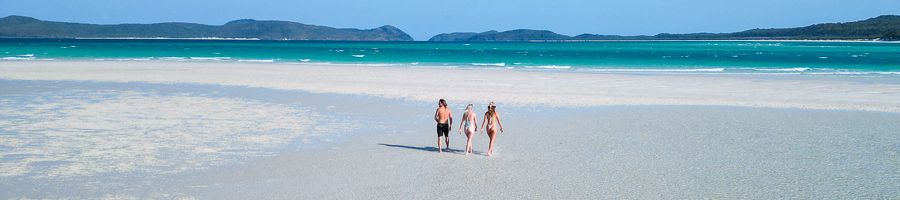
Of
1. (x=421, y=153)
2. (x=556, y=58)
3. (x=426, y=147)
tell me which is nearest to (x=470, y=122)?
(x=421, y=153)

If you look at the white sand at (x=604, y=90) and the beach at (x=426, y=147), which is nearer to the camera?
the beach at (x=426, y=147)

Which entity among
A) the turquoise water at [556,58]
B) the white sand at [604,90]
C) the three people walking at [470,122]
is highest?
the three people walking at [470,122]

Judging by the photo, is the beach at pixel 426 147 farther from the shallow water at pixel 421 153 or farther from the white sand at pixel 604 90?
the white sand at pixel 604 90

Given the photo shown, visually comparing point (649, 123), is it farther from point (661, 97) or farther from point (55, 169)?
point (55, 169)

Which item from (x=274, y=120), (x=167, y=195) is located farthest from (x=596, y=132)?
(x=167, y=195)

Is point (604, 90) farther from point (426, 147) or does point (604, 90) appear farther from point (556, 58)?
point (556, 58)

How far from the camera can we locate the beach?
9.38m

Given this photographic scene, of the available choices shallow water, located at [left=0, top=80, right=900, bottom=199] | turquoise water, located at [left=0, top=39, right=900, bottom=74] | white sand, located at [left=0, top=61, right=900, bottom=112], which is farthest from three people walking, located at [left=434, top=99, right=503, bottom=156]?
turquoise water, located at [left=0, top=39, right=900, bottom=74]

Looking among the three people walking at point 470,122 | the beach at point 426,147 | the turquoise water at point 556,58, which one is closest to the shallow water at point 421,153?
the beach at point 426,147

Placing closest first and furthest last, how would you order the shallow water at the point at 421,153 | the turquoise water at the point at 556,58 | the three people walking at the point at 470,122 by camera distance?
1. the shallow water at the point at 421,153
2. the three people walking at the point at 470,122
3. the turquoise water at the point at 556,58

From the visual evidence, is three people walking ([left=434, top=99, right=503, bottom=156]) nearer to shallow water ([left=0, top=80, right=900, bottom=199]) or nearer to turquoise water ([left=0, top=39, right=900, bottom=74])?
shallow water ([left=0, top=80, right=900, bottom=199])

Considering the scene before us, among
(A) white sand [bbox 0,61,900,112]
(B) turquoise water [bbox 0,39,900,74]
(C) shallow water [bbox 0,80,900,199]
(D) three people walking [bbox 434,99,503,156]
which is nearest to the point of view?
(C) shallow water [bbox 0,80,900,199]

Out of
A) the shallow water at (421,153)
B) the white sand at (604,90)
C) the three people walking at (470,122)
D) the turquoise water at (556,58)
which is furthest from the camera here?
the turquoise water at (556,58)

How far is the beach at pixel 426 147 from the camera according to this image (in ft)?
30.8
